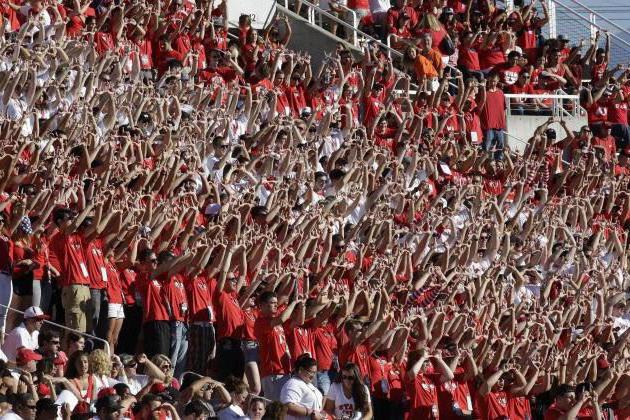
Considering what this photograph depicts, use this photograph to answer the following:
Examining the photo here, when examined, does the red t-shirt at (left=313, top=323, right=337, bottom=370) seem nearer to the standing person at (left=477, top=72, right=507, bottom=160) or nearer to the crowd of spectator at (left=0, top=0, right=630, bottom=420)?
the crowd of spectator at (left=0, top=0, right=630, bottom=420)

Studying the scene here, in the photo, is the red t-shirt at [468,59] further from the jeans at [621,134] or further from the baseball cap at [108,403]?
the baseball cap at [108,403]

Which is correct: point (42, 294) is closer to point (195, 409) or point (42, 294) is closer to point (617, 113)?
point (195, 409)

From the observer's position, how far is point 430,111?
24281 mm

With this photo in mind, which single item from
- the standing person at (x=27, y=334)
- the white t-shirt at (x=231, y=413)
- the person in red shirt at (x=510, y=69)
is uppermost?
the person in red shirt at (x=510, y=69)

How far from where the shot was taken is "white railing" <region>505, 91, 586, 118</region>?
2633cm

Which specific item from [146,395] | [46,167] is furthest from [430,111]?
[146,395]

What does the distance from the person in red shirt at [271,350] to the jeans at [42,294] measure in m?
1.92

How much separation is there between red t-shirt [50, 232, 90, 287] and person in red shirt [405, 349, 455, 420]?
10.6 ft

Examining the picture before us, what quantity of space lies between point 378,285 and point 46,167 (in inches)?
149

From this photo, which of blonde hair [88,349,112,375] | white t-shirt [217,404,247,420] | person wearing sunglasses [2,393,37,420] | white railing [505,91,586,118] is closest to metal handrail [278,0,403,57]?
white railing [505,91,586,118]

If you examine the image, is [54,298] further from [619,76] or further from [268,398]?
[619,76]

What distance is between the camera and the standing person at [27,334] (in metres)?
15.5

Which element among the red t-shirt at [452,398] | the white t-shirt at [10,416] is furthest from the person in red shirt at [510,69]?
the white t-shirt at [10,416]

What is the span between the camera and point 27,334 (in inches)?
613
